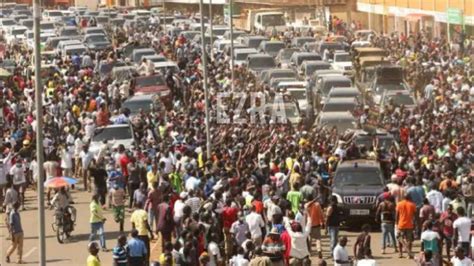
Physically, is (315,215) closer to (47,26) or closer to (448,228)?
(448,228)

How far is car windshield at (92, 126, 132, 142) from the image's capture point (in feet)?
123

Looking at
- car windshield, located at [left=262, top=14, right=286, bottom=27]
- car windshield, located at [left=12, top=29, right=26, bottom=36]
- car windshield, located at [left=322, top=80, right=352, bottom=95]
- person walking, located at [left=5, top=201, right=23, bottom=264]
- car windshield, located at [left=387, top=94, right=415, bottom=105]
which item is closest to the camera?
person walking, located at [left=5, top=201, right=23, bottom=264]

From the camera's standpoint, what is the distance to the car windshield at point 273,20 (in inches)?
2972

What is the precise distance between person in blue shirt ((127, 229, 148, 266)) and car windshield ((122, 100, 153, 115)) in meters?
19.5

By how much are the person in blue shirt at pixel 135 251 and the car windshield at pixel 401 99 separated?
69.2 feet

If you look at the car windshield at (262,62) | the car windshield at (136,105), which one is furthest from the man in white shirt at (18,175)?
the car windshield at (262,62)

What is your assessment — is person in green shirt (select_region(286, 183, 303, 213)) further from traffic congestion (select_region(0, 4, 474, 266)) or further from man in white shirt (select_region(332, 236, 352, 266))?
man in white shirt (select_region(332, 236, 352, 266))

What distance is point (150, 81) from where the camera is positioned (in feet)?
161

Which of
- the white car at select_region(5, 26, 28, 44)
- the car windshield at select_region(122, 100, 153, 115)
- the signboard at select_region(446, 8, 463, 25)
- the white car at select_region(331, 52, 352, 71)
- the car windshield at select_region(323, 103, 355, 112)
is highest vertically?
the signboard at select_region(446, 8, 463, 25)

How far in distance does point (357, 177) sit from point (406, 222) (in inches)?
143

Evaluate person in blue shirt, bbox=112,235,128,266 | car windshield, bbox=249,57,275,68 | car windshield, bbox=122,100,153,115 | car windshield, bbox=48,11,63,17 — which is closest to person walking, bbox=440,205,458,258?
person in blue shirt, bbox=112,235,128,266

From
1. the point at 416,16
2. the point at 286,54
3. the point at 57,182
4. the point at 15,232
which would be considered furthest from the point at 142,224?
the point at 416,16

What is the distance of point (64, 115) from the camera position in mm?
43250

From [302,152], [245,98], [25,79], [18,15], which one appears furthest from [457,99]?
[18,15]
